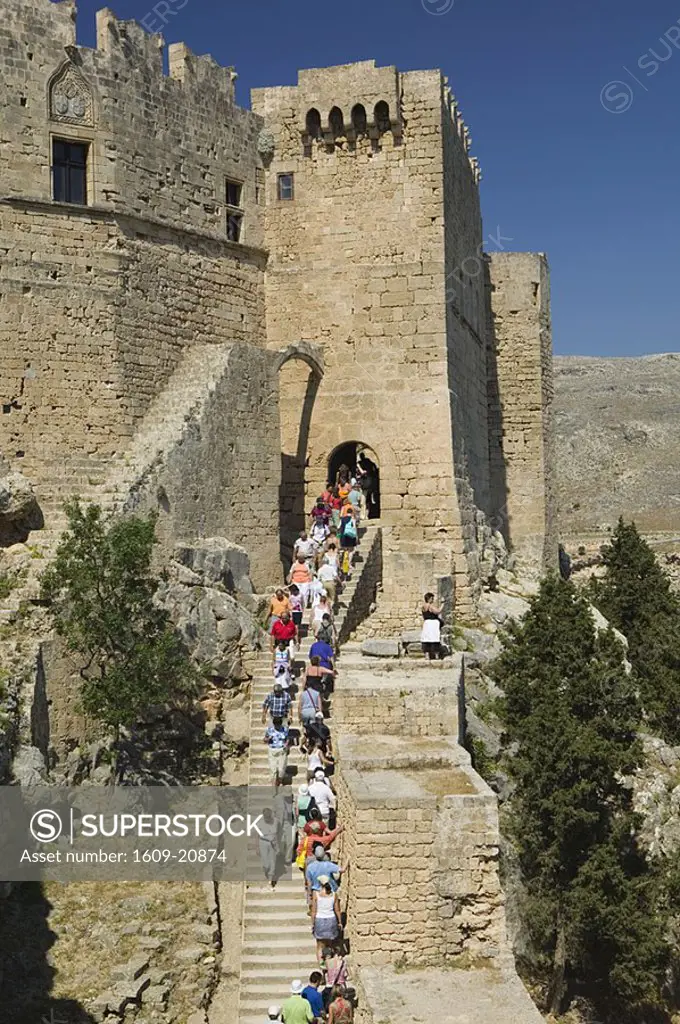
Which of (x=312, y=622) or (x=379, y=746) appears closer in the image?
(x=379, y=746)

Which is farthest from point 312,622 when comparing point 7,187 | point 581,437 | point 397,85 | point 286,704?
point 581,437

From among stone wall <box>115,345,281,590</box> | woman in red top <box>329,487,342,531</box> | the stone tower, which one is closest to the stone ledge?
the stone tower

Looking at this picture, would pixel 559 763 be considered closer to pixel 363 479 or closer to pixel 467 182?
pixel 363 479

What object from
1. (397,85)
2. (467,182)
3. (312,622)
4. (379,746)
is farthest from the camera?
(467,182)

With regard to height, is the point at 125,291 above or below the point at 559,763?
above

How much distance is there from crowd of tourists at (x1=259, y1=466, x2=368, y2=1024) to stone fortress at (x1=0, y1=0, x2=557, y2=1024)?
0.80 m

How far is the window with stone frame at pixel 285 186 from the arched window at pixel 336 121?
4.17 feet

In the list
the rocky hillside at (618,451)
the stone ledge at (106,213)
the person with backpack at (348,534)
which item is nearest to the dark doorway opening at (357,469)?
the person with backpack at (348,534)

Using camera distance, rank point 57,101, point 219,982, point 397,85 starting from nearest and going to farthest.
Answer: point 219,982, point 57,101, point 397,85

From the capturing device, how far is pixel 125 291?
20781mm

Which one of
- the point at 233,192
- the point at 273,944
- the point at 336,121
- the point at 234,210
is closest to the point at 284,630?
the point at 273,944

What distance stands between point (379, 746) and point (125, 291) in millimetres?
10374

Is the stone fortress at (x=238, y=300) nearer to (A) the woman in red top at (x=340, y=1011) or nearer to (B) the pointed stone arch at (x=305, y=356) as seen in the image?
(B) the pointed stone arch at (x=305, y=356)

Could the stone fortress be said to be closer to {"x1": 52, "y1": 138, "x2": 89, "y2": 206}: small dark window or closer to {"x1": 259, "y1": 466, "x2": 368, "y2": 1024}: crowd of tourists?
{"x1": 52, "y1": 138, "x2": 89, "y2": 206}: small dark window
